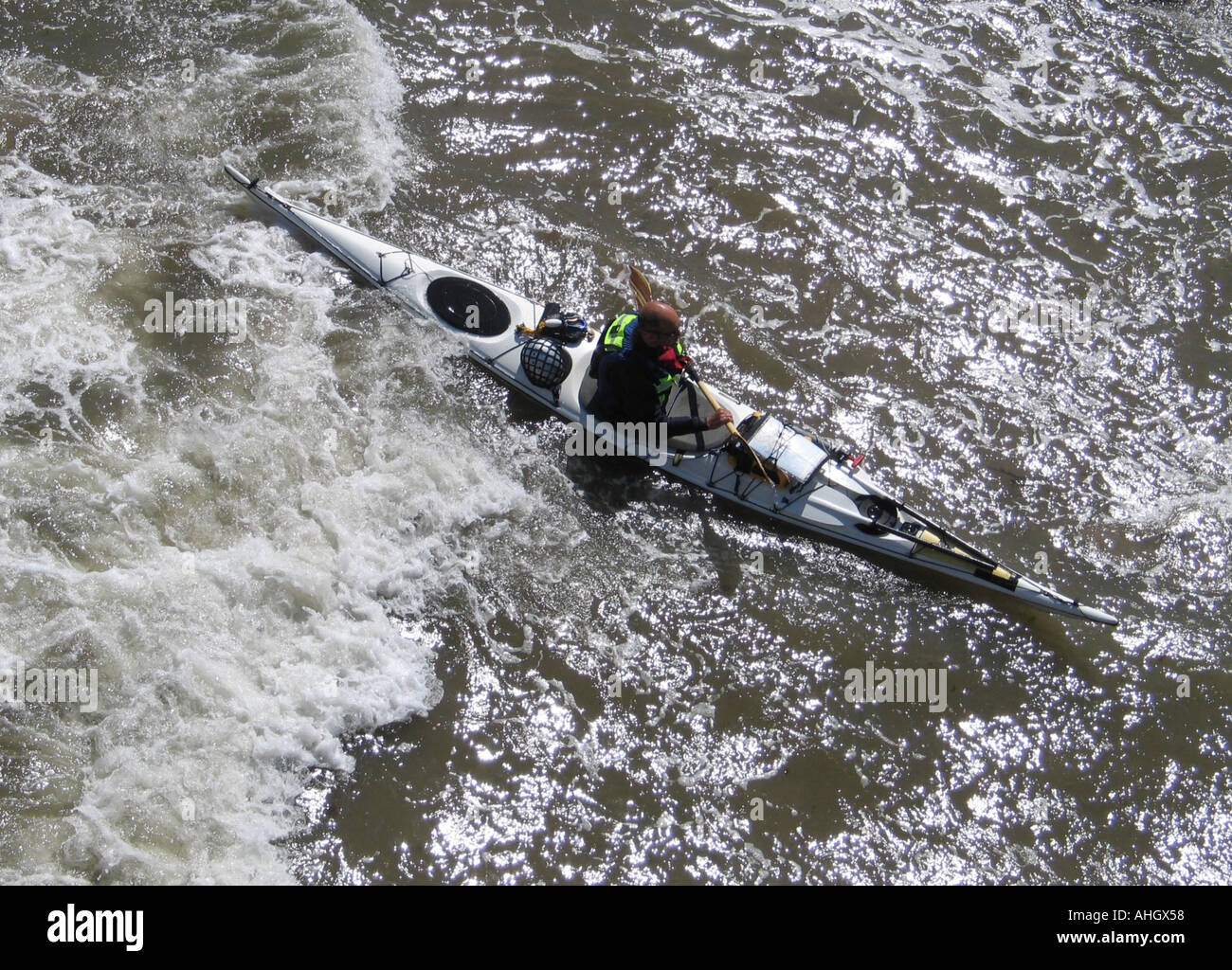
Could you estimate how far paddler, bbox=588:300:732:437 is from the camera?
637 cm

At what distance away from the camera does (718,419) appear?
688 cm

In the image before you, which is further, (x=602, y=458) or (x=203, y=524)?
(x=602, y=458)

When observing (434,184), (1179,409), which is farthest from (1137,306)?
(434,184)

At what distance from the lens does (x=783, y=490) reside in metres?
7.10

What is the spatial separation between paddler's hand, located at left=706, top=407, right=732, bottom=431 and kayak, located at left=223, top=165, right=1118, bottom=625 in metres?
0.11

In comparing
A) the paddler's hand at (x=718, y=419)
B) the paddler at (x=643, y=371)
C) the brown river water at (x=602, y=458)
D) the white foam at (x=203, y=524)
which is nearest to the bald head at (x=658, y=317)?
the paddler at (x=643, y=371)

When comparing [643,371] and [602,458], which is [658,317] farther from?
[602,458]

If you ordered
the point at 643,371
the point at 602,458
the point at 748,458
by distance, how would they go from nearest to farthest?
the point at 643,371 < the point at 748,458 < the point at 602,458

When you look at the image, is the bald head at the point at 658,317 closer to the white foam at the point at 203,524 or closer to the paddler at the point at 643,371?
the paddler at the point at 643,371

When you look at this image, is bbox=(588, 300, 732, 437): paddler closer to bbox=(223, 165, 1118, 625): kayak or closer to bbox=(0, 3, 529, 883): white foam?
bbox=(223, 165, 1118, 625): kayak

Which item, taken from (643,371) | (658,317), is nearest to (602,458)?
(643,371)

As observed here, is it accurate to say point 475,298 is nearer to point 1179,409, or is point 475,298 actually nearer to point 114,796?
point 114,796

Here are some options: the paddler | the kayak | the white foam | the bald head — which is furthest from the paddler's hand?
the white foam

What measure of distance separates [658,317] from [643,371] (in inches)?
19.5
